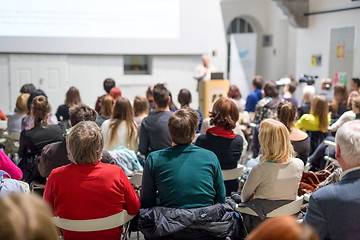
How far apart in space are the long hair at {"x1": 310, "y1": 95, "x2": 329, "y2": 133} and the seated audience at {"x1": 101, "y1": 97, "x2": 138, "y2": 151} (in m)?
2.26

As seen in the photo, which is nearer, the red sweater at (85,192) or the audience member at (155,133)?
the red sweater at (85,192)

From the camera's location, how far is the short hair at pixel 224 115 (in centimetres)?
339

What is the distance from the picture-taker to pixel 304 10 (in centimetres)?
952

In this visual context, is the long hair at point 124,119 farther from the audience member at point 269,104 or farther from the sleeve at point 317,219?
the sleeve at point 317,219

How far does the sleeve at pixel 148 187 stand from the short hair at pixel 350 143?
1.10 metres

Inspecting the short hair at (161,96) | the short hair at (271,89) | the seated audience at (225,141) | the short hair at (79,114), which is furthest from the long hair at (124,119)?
the short hair at (271,89)

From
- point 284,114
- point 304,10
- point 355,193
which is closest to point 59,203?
point 355,193

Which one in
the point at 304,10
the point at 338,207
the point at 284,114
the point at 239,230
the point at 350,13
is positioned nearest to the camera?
the point at 338,207

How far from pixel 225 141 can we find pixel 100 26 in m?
6.51

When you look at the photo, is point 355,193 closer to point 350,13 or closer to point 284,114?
point 284,114

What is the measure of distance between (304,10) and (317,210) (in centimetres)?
857

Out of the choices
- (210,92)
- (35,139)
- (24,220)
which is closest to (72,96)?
(35,139)

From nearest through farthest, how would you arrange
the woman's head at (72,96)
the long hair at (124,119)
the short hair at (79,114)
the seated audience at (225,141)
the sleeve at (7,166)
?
the sleeve at (7,166)
the seated audience at (225,141)
the short hair at (79,114)
the long hair at (124,119)
the woman's head at (72,96)

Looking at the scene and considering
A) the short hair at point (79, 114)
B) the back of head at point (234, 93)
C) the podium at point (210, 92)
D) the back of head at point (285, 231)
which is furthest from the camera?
the podium at point (210, 92)
